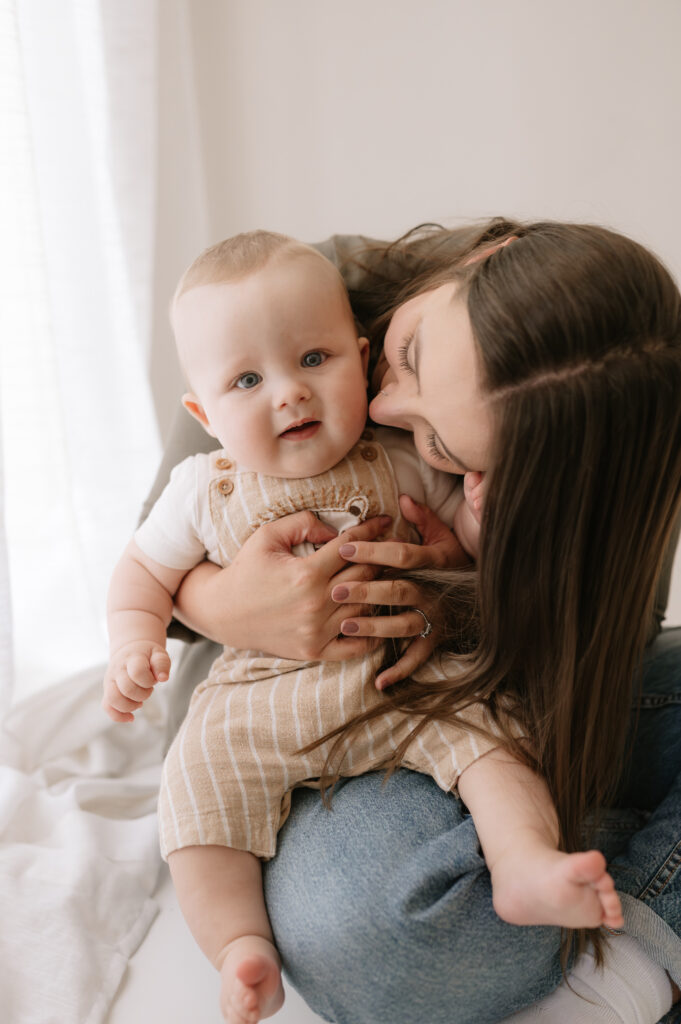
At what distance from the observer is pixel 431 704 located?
873 millimetres

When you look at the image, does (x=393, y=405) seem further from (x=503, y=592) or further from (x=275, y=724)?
(x=275, y=724)

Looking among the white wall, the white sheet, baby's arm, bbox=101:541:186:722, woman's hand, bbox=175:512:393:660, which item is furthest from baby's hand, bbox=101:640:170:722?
the white wall

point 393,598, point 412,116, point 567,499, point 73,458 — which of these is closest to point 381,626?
point 393,598

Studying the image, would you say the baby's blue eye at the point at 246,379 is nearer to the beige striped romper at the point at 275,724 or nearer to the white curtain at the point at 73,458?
the beige striped romper at the point at 275,724

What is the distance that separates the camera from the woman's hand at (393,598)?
0.89 m

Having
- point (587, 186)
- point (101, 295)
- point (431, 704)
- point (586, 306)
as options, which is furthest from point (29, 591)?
point (587, 186)

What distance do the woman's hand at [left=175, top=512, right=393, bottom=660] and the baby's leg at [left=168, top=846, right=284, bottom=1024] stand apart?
0.23 metres

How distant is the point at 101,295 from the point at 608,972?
4.07 feet

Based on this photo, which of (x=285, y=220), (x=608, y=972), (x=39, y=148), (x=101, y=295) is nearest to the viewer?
(x=608, y=972)

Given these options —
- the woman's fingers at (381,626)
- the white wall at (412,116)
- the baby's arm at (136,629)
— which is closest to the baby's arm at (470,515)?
the woman's fingers at (381,626)

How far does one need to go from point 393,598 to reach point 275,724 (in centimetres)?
19

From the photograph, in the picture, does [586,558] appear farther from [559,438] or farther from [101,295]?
[101,295]

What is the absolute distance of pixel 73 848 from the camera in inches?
43.1

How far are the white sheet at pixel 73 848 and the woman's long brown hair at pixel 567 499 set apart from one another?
366 mm
